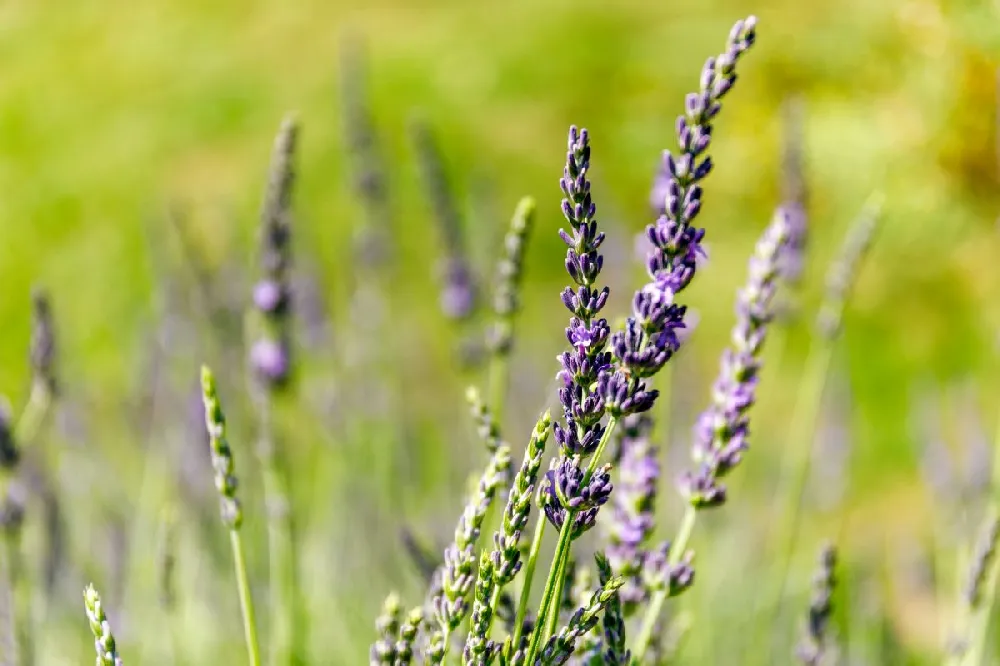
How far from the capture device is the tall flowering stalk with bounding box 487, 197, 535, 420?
1349 mm

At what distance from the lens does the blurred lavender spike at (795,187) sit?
2389 mm

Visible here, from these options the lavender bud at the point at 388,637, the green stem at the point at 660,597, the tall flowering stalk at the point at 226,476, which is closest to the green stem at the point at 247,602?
the tall flowering stalk at the point at 226,476

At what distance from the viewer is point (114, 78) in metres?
9.31

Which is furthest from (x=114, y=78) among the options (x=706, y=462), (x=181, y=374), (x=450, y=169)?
(x=706, y=462)

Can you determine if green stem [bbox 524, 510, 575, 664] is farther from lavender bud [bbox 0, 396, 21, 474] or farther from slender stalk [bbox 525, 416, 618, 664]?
lavender bud [bbox 0, 396, 21, 474]

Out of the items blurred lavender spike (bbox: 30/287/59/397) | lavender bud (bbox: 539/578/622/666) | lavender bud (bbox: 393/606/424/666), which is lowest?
lavender bud (bbox: 539/578/622/666)

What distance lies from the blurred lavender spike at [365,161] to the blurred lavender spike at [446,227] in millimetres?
526

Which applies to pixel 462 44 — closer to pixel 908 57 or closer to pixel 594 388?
pixel 908 57

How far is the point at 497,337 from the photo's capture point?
173cm

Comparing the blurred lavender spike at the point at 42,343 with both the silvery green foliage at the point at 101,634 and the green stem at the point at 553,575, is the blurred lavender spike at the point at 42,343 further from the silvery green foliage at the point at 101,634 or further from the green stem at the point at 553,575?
the green stem at the point at 553,575

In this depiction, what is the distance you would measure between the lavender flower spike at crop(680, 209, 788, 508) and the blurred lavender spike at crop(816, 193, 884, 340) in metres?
0.61

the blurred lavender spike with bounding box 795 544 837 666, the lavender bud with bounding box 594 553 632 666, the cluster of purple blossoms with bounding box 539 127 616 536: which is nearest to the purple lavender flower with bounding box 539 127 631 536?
the cluster of purple blossoms with bounding box 539 127 616 536

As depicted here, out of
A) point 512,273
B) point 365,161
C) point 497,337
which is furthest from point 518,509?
point 365,161

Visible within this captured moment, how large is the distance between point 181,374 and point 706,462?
3719 millimetres
